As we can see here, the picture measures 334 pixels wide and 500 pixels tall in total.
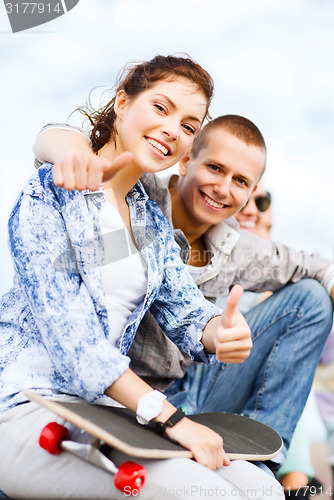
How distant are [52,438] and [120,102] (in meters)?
0.73

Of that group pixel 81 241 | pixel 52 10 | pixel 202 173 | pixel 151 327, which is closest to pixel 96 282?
pixel 81 241

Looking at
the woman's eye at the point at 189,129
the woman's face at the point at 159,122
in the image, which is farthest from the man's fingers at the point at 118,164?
the woman's eye at the point at 189,129

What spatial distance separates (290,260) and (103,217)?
31.6 inches

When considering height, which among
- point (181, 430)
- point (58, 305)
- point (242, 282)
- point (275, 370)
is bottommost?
point (275, 370)

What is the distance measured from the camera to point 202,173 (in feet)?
5.08

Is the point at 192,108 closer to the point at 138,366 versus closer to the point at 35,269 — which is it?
the point at 35,269

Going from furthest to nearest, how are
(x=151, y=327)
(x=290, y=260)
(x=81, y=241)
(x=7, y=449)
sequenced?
(x=290, y=260) < (x=151, y=327) < (x=81, y=241) < (x=7, y=449)

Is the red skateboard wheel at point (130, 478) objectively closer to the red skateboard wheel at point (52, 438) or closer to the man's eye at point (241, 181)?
the red skateboard wheel at point (52, 438)

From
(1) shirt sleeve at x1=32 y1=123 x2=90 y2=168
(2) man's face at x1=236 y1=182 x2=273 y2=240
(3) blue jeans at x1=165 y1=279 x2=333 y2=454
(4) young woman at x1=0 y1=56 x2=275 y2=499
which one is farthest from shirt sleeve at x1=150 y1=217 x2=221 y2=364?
(2) man's face at x1=236 y1=182 x2=273 y2=240

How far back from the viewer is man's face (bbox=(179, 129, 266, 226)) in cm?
152

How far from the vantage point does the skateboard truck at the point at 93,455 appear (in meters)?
0.77

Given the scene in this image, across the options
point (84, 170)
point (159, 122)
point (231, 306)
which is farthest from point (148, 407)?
point (159, 122)

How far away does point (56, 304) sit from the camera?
88cm

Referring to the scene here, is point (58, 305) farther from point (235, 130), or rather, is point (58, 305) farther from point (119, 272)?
point (235, 130)
